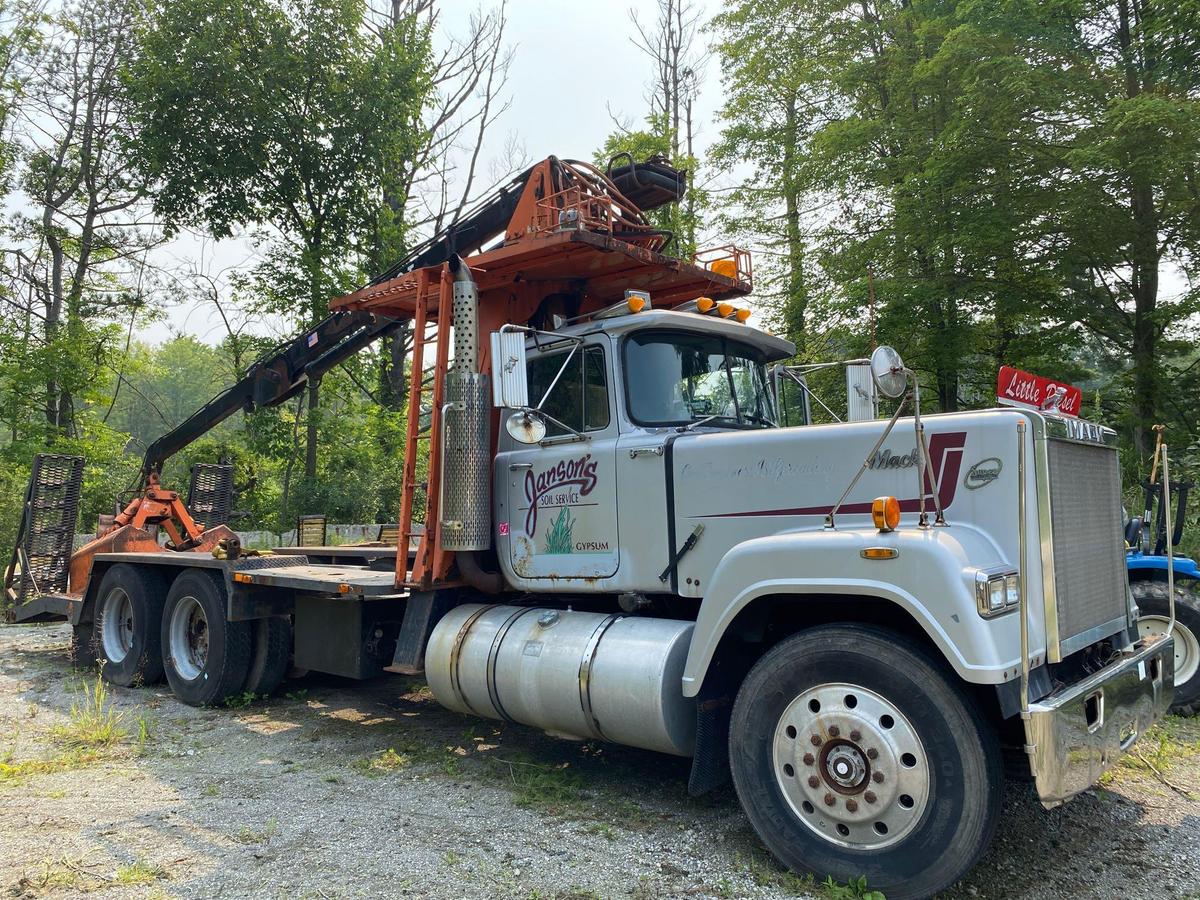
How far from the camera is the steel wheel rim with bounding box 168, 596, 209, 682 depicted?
789cm

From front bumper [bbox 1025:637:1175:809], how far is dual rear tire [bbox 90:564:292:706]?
6.30m

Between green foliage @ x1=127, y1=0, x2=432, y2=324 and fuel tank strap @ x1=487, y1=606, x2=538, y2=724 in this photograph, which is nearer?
fuel tank strap @ x1=487, y1=606, x2=538, y2=724

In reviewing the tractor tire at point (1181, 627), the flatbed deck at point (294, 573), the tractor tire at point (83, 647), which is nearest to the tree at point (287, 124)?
the tractor tire at point (83, 647)

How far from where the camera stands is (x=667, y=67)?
85.3 ft

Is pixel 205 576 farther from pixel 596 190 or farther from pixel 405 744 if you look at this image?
pixel 596 190

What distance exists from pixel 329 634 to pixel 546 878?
364 cm

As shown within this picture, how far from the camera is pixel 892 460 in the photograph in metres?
4.30

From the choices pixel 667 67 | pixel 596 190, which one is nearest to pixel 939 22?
pixel 596 190

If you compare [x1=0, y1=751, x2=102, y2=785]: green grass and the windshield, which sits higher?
the windshield

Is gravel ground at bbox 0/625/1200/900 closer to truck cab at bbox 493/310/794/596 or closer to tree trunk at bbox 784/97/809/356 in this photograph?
truck cab at bbox 493/310/794/596

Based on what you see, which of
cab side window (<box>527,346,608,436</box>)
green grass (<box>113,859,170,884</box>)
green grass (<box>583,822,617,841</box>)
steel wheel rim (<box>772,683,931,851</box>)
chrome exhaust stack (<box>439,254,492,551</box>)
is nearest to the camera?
steel wheel rim (<box>772,683,931,851</box>)

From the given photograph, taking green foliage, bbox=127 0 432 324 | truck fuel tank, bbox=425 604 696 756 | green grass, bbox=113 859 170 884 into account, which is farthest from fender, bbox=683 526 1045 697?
green foliage, bbox=127 0 432 324

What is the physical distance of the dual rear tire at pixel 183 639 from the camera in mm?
7492

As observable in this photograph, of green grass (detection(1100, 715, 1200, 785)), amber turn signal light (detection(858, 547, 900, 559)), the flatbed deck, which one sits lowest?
green grass (detection(1100, 715, 1200, 785))
